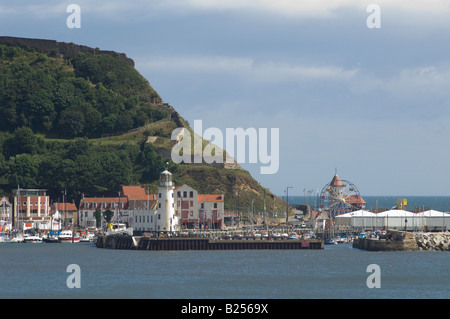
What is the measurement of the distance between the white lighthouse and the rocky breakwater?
34.5m

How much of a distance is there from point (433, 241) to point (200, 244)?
33.3 metres

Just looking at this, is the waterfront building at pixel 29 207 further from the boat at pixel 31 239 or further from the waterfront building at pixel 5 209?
the boat at pixel 31 239

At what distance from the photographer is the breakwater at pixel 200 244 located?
401 feet

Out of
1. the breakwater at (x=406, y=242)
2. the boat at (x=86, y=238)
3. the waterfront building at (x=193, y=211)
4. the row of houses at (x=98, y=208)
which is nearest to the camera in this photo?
the breakwater at (x=406, y=242)

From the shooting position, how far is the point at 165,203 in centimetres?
12569

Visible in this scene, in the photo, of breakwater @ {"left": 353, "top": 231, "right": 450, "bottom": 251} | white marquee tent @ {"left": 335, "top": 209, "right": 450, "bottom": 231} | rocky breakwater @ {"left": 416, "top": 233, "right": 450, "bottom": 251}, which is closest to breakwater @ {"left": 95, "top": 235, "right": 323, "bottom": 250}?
breakwater @ {"left": 353, "top": 231, "right": 450, "bottom": 251}

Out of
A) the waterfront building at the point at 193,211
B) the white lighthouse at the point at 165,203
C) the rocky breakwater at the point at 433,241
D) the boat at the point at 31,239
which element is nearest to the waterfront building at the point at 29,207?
the boat at the point at 31,239

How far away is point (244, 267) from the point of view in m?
A: 101

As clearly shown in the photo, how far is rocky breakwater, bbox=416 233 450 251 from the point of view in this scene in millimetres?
128000

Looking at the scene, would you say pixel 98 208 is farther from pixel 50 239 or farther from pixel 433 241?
pixel 433 241

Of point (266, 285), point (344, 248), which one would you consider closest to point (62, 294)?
point (266, 285)

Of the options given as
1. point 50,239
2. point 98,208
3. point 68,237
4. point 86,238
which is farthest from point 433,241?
point 98,208

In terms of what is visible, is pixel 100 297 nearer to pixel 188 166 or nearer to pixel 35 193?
pixel 35 193

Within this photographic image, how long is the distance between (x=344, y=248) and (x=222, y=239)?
18.9 meters
